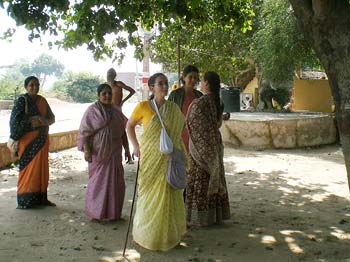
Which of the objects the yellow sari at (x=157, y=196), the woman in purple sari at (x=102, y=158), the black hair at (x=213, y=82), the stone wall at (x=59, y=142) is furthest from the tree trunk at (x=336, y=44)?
the stone wall at (x=59, y=142)

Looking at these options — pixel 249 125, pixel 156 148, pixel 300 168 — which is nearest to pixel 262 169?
pixel 300 168

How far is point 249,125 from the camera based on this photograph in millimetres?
11891

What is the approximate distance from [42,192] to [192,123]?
2.45 m

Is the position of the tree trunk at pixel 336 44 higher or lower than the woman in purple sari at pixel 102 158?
higher

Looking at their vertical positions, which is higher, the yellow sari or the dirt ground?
the yellow sari

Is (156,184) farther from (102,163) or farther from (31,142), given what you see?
(31,142)

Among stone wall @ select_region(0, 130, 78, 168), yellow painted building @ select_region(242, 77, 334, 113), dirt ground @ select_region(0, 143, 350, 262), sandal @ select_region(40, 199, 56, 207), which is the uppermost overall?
yellow painted building @ select_region(242, 77, 334, 113)

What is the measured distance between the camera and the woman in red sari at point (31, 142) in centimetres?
580

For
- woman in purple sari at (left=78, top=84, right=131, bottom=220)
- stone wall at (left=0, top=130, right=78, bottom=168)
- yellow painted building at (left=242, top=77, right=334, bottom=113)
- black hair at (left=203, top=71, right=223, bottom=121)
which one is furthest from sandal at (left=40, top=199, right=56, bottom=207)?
yellow painted building at (left=242, top=77, right=334, bottom=113)

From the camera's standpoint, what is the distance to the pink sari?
520 centimetres

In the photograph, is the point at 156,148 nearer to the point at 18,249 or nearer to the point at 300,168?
the point at 18,249

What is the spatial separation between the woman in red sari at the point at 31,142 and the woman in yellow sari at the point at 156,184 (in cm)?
→ 210

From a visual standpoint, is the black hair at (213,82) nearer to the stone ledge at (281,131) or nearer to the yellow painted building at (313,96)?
the stone ledge at (281,131)

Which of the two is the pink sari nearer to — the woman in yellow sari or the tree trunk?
the woman in yellow sari
